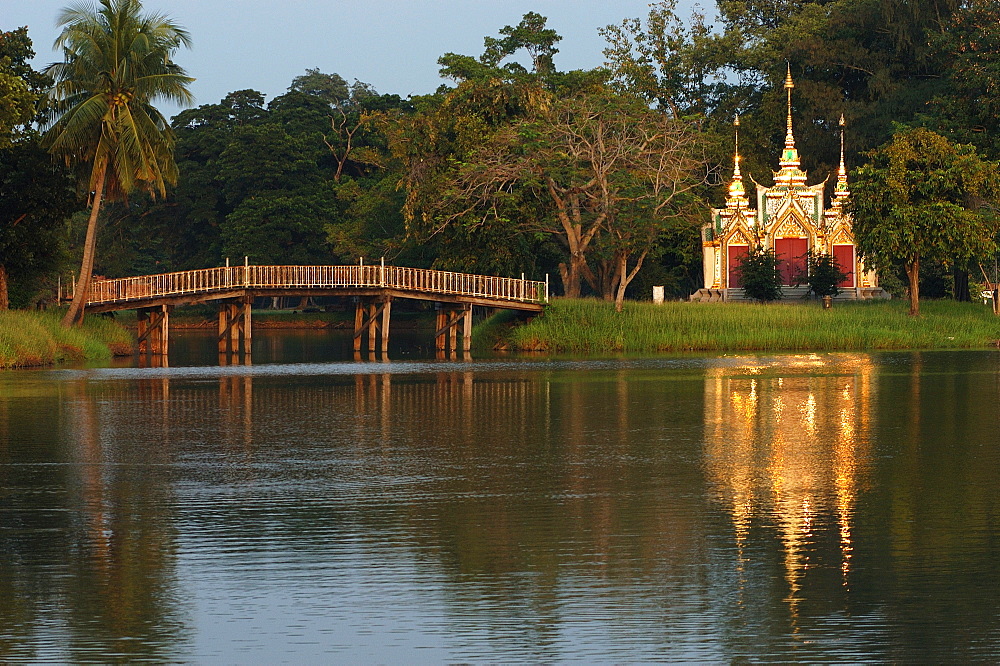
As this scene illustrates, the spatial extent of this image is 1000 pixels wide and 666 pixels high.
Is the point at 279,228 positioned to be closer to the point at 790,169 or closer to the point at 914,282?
the point at 790,169

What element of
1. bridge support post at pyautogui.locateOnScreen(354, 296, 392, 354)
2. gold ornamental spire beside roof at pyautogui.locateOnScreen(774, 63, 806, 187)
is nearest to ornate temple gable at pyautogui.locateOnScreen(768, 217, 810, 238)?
gold ornamental spire beside roof at pyautogui.locateOnScreen(774, 63, 806, 187)

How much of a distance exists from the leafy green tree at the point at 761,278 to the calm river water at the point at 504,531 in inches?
1272

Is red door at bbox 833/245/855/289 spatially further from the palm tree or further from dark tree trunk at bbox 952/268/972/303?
the palm tree

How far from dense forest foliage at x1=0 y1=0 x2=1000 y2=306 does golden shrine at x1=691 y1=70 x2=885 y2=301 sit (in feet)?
7.18

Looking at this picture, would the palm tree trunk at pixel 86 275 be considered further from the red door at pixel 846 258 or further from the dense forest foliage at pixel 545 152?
the red door at pixel 846 258

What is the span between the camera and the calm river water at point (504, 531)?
10.6 meters

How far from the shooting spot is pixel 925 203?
53.8 m

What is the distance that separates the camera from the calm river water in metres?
10.6

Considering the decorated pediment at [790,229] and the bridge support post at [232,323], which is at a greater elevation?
the decorated pediment at [790,229]

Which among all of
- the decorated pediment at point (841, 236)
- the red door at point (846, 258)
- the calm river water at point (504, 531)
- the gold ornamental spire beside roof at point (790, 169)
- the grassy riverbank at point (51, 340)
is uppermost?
the gold ornamental spire beside roof at point (790, 169)

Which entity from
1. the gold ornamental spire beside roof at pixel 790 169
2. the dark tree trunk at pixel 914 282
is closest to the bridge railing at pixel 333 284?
the dark tree trunk at pixel 914 282

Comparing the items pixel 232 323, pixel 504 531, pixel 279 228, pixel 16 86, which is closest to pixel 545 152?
pixel 232 323

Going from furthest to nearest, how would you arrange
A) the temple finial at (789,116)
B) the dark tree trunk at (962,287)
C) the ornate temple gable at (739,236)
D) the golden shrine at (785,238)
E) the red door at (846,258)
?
the temple finial at (789,116) → the dark tree trunk at (962,287) → the ornate temple gable at (739,236) → the red door at (846,258) → the golden shrine at (785,238)

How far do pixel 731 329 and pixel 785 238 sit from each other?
16484 mm
